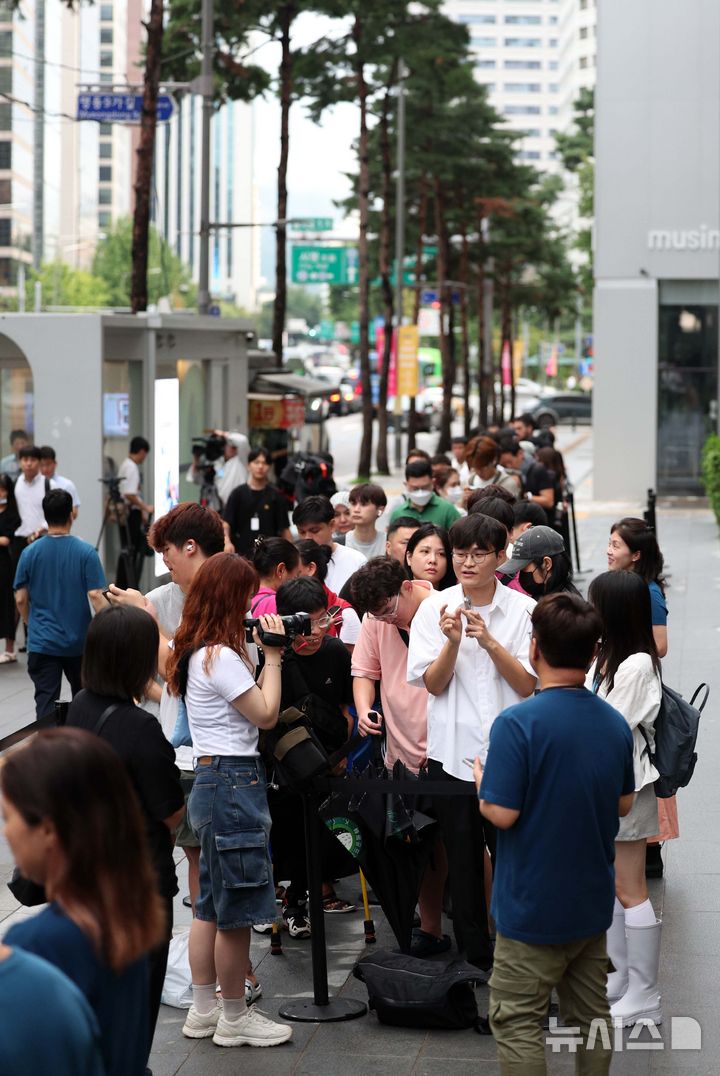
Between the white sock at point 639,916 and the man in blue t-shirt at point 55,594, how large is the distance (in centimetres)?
436

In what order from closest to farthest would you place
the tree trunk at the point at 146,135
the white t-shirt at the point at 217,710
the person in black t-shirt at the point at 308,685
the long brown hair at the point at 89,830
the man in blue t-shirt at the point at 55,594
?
the long brown hair at the point at 89,830, the white t-shirt at the point at 217,710, the person in black t-shirt at the point at 308,685, the man in blue t-shirt at the point at 55,594, the tree trunk at the point at 146,135

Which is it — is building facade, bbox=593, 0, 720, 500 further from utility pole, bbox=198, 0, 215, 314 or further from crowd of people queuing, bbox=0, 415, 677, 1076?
crowd of people queuing, bbox=0, 415, 677, 1076

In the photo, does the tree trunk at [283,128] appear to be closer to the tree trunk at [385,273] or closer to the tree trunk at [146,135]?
the tree trunk at [385,273]

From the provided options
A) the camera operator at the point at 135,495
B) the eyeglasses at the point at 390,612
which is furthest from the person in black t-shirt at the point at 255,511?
the eyeglasses at the point at 390,612

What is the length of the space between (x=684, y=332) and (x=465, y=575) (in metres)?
26.5

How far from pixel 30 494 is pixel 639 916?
927 centimetres

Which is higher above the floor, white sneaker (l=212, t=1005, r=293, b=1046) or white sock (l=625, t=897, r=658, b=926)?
white sock (l=625, t=897, r=658, b=926)

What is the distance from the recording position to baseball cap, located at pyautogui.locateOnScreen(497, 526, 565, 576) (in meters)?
7.09

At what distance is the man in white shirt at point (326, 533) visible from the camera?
8.52 metres

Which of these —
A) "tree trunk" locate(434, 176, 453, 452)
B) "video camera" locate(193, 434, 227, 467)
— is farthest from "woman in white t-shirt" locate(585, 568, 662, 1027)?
"tree trunk" locate(434, 176, 453, 452)

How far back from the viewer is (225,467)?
1791cm

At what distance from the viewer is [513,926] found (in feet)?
14.1

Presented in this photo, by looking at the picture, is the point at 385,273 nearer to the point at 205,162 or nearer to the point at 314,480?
the point at 205,162

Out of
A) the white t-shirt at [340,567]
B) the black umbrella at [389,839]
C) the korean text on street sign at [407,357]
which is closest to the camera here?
the black umbrella at [389,839]
